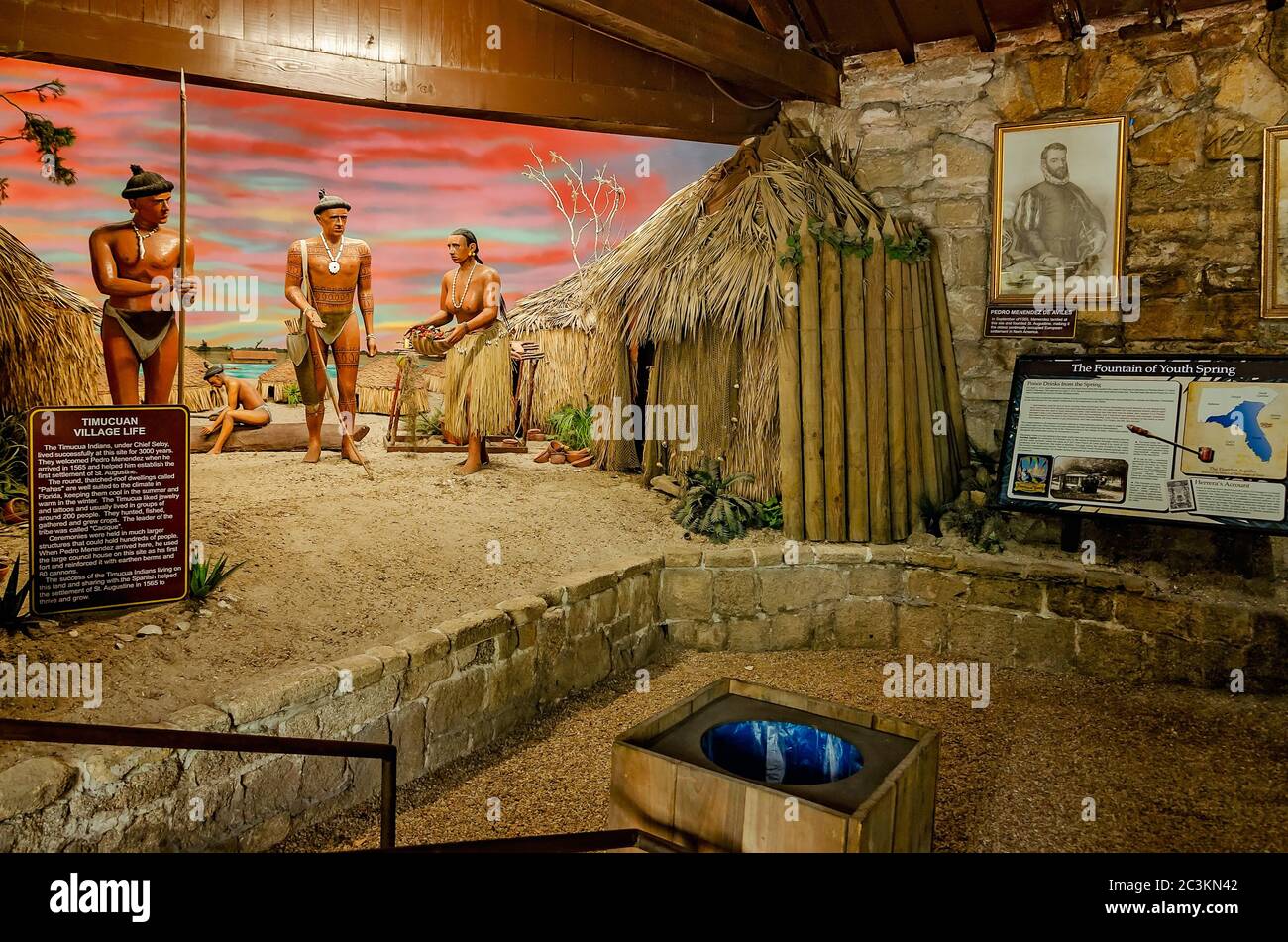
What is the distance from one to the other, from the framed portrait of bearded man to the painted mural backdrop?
193 inches

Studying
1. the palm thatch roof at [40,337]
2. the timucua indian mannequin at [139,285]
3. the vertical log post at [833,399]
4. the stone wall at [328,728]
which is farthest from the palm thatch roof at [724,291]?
the palm thatch roof at [40,337]

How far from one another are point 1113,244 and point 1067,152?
0.70 metres

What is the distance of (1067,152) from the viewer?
18.0 ft

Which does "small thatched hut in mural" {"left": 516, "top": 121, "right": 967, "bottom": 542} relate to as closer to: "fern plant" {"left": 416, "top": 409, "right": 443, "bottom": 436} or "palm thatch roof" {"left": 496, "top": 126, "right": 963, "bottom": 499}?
"palm thatch roof" {"left": 496, "top": 126, "right": 963, "bottom": 499}

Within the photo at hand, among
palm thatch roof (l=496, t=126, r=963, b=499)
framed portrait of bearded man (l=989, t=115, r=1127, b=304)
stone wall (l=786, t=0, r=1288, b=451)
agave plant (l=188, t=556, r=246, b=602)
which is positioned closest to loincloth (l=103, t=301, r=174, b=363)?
agave plant (l=188, t=556, r=246, b=602)

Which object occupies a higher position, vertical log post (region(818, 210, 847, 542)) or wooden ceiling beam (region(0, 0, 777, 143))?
wooden ceiling beam (region(0, 0, 777, 143))

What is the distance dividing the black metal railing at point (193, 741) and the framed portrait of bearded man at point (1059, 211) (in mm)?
5148

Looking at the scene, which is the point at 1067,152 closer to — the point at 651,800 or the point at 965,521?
the point at 965,521

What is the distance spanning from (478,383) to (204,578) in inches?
120

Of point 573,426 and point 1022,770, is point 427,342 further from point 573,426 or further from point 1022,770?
point 1022,770

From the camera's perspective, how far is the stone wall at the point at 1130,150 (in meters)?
5.05

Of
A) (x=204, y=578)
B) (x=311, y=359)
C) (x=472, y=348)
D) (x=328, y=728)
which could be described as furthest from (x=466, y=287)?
(x=328, y=728)

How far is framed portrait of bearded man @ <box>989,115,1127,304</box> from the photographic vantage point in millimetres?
5391
